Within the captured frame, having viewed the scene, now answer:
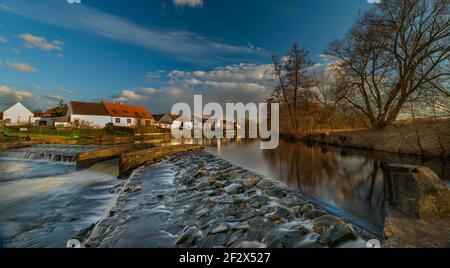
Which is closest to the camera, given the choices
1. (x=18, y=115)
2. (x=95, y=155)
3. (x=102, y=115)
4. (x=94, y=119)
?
(x=95, y=155)

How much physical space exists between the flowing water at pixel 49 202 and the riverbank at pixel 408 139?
51.1ft

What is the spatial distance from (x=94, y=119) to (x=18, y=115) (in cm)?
2695

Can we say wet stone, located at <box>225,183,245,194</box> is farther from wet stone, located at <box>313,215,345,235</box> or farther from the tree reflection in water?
wet stone, located at <box>313,215,345,235</box>

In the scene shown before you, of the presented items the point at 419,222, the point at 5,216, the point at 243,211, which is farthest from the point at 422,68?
the point at 5,216

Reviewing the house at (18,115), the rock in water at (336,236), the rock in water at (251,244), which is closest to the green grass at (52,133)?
the house at (18,115)

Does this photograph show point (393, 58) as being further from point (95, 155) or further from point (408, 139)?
point (95, 155)

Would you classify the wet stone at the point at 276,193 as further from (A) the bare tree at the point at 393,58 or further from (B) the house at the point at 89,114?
(B) the house at the point at 89,114

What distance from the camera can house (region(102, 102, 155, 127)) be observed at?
4684 cm

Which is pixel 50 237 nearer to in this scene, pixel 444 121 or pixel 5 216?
pixel 5 216

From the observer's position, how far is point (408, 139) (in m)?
13.7

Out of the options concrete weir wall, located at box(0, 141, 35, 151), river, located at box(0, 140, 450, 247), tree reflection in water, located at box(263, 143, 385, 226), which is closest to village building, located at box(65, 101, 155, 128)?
concrete weir wall, located at box(0, 141, 35, 151)

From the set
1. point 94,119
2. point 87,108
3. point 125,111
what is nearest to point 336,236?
point 94,119

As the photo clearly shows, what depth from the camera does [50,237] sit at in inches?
159
